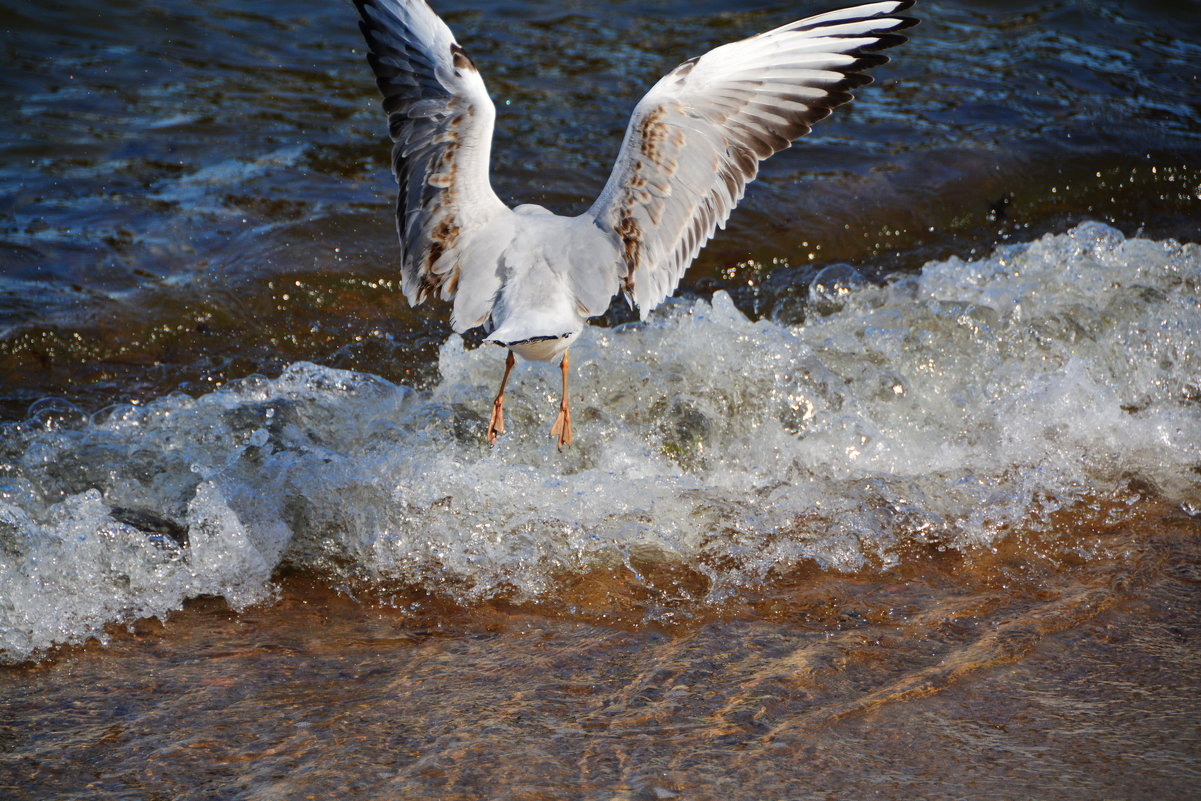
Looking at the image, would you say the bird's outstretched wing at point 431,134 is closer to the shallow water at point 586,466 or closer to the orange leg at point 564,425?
the orange leg at point 564,425

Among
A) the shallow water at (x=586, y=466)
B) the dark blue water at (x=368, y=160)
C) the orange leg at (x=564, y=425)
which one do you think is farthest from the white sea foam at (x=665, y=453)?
the dark blue water at (x=368, y=160)

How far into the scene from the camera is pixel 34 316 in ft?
18.2

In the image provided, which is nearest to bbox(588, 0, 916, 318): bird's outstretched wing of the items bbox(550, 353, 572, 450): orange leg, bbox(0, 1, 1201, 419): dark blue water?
bbox(550, 353, 572, 450): orange leg

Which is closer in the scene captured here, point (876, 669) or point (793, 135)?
point (876, 669)

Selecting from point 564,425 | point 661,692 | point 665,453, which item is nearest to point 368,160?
point 564,425

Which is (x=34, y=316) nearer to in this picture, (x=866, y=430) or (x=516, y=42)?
(x=866, y=430)

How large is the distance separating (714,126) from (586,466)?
1.45 metres

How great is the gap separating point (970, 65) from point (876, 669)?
23.7 ft

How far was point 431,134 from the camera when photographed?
4.29m

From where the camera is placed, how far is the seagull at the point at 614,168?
4199 millimetres

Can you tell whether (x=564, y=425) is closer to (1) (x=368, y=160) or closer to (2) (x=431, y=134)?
(2) (x=431, y=134)

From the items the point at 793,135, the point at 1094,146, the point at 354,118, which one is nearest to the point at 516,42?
the point at 354,118

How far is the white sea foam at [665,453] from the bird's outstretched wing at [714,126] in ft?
2.59

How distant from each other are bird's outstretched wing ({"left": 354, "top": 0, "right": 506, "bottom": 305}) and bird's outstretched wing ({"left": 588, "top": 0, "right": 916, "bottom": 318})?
499 mm
